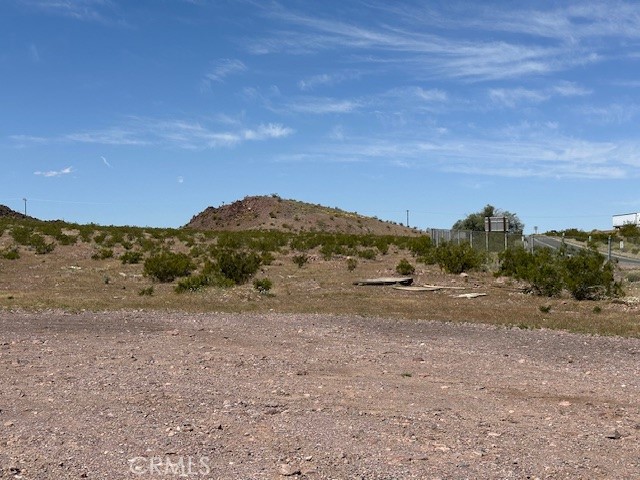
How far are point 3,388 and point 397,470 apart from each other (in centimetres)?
540

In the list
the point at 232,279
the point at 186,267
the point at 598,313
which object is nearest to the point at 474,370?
the point at 598,313

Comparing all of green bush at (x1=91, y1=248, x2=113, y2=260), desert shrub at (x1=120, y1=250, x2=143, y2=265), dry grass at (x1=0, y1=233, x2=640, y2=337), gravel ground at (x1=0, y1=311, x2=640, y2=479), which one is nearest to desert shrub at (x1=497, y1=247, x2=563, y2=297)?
dry grass at (x1=0, y1=233, x2=640, y2=337)

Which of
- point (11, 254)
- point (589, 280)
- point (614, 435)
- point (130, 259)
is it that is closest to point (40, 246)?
point (11, 254)

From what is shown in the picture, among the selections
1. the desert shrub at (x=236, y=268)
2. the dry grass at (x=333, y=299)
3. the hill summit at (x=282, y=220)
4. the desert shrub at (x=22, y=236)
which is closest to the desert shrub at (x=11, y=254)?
the dry grass at (x=333, y=299)

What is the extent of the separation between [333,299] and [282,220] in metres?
80.3

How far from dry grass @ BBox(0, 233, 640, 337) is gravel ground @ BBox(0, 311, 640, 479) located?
3.80m

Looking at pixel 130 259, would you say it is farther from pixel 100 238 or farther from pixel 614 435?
pixel 614 435

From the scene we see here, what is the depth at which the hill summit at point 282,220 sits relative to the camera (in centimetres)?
10056

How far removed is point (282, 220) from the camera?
339ft

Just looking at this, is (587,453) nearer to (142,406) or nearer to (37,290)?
(142,406)

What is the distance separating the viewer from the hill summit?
101 m

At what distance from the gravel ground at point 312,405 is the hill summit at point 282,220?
8265cm

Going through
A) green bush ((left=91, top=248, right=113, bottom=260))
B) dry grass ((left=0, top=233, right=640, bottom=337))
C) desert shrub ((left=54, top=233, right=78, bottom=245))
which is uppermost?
desert shrub ((left=54, top=233, right=78, bottom=245))

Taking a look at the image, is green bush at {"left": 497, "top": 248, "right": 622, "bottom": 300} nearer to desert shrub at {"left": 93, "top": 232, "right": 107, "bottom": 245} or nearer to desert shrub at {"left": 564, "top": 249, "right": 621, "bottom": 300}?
desert shrub at {"left": 564, "top": 249, "right": 621, "bottom": 300}
